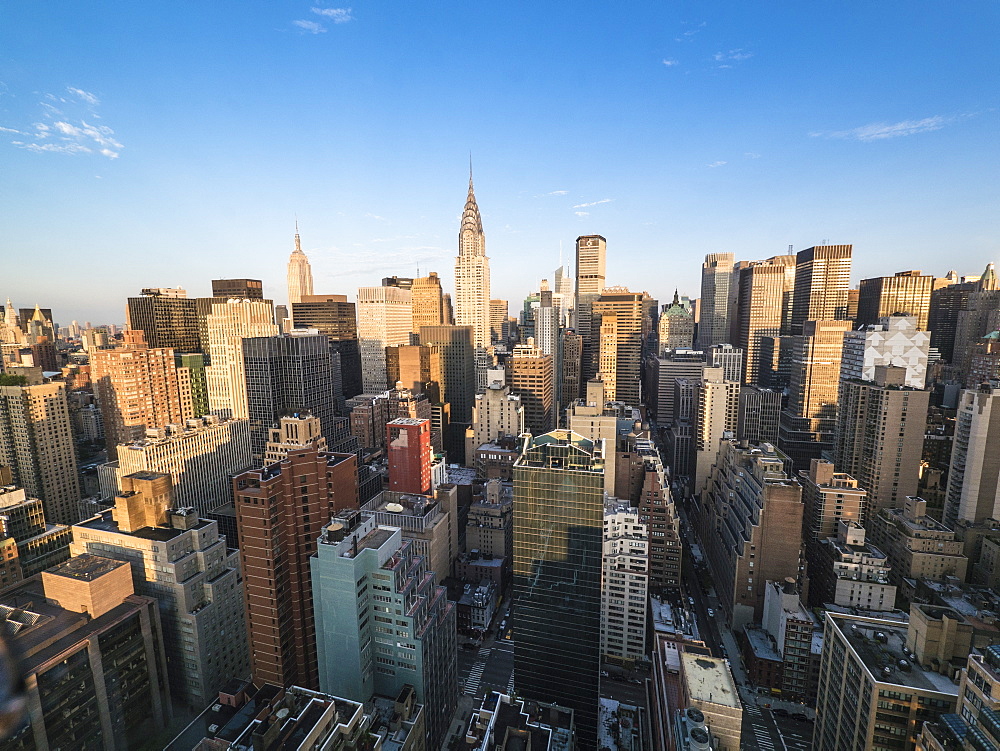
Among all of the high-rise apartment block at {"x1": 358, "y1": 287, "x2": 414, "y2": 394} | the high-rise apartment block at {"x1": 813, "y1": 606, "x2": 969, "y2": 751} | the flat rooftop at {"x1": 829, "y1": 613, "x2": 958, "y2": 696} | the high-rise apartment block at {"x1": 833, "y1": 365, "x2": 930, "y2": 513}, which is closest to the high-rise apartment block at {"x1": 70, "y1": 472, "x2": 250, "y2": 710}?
the high-rise apartment block at {"x1": 813, "y1": 606, "x2": 969, "y2": 751}

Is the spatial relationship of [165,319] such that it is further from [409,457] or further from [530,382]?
[530,382]

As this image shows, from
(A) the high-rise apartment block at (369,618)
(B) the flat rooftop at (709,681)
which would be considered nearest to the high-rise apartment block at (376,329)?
(A) the high-rise apartment block at (369,618)

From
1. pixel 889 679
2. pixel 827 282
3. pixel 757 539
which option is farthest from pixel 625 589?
pixel 827 282

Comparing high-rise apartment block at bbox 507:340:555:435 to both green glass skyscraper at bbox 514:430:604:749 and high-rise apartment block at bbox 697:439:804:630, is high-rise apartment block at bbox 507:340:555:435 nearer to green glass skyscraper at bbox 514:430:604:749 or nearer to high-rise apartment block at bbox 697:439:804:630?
high-rise apartment block at bbox 697:439:804:630

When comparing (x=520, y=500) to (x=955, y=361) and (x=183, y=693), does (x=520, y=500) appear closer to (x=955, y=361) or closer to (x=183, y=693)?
(x=183, y=693)

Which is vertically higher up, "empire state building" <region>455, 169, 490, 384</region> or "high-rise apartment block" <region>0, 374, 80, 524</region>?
"empire state building" <region>455, 169, 490, 384</region>

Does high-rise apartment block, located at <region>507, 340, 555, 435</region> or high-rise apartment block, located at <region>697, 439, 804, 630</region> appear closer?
high-rise apartment block, located at <region>697, 439, 804, 630</region>
